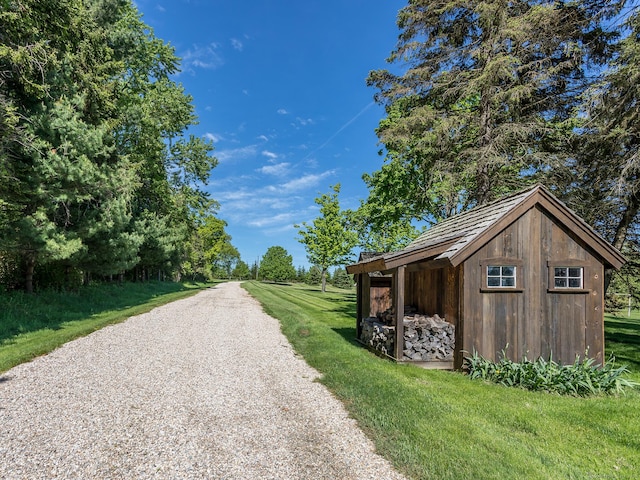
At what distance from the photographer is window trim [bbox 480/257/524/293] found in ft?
22.5

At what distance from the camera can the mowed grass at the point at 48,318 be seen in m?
7.25

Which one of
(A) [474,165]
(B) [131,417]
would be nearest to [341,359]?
(B) [131,417]

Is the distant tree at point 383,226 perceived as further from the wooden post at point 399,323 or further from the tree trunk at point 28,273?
the tree trunk at point 28,273

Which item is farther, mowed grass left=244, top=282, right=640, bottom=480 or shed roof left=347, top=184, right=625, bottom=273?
shed roof left=347, top=184, right=625, bottom=273

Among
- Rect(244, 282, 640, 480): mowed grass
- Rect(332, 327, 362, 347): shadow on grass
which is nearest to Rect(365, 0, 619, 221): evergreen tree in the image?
Rect(332, 327, 362, 347): shadow on grass

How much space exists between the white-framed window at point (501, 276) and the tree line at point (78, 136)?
11.3 m

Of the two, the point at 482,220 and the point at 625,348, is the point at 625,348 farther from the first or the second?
the point at 482,220

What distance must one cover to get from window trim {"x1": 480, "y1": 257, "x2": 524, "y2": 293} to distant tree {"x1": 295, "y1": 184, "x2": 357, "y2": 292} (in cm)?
2200

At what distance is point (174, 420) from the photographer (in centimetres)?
422

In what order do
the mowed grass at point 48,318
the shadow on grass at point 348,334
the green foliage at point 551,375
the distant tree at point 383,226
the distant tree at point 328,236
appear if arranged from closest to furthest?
the green foliage at point 551,375 → the mowed grass at point 48,318 → the shadow on grass at point 348,334 → the distant tree at point 383,226 → the distant tree at point 328,236

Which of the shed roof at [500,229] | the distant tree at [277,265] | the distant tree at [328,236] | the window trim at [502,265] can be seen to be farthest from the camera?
the distant tree at [277,265]

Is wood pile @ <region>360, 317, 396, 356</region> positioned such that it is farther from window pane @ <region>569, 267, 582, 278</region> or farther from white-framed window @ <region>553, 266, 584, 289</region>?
window pane @ <region>569, 267, 582, 278</region>

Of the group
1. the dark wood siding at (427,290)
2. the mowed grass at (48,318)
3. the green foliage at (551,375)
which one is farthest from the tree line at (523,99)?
the mowed grass at (48,318)

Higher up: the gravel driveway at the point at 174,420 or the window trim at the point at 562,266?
the window trim at the point at 562,266
